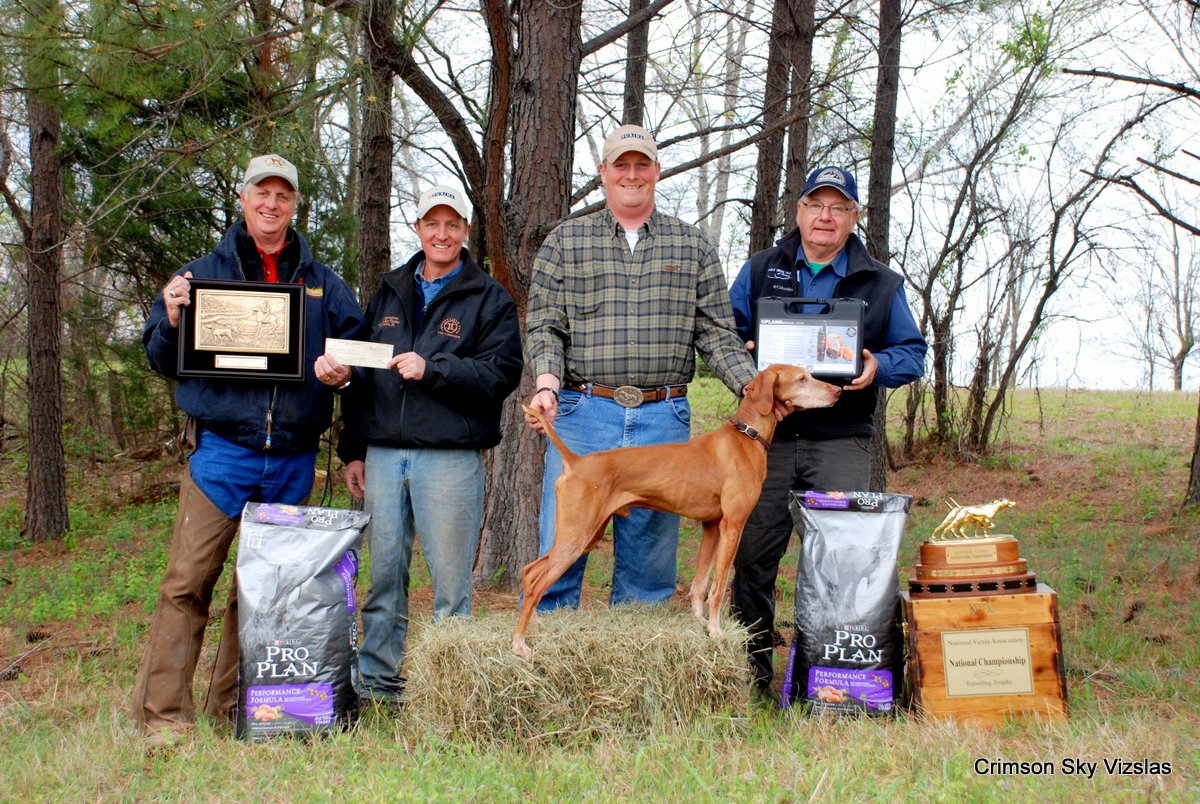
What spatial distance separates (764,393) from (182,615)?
9.89ft

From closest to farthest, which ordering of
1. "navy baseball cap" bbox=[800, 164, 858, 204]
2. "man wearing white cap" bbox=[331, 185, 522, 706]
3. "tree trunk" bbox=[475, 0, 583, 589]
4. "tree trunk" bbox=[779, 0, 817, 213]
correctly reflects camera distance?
"man wearing white cap" bbox=[331, 185, 522, 706] < "navy baseball cap" bbox=[800, 164, 858, 204] < "tree trunk" bbox=[475, 0, 583, 589] < "tree trunk" bbox=[779, 0, 817, 213]

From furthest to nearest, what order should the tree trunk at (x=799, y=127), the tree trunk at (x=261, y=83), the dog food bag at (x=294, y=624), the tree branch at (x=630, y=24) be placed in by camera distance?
A: the tree trunk at (x=799, y=127) → the tree branch at (x=630, y=24) → the tree trunk at (x=261, y=83) → the dog food bag at (x=294, y=624)

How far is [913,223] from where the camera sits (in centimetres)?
1414

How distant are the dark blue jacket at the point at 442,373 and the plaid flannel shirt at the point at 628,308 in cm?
24

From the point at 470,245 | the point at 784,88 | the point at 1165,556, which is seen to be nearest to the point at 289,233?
the point at 470,245

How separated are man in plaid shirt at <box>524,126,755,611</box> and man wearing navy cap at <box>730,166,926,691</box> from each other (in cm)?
44

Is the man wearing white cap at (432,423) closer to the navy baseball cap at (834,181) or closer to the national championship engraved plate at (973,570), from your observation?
the navy baseball cap at (834,181)

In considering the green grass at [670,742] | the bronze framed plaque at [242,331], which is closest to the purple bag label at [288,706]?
the green grass at [670,742]

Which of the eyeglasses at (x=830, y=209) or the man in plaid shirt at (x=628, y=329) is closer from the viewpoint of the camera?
the man in plaid shirt at (x=628, y=329)

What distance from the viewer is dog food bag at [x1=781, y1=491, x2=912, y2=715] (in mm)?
4445

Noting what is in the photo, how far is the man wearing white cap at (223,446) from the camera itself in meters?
4.46

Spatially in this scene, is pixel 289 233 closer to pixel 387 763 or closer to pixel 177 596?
pixel 177 596

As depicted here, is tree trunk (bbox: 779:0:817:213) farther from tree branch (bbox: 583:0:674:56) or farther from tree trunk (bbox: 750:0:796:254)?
tree branch (bbox: 583:0:674:56)

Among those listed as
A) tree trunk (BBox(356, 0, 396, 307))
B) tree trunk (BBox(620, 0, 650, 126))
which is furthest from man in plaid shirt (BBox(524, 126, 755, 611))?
tree trunk (BBox(620, 0, 650, 126))
